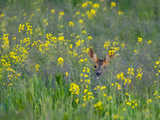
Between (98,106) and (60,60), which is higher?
(60,60)

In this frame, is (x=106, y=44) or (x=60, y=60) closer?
(x=60, y=60)

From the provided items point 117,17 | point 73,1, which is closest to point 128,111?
point 117,17

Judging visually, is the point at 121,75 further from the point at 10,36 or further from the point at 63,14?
the point at 63,14

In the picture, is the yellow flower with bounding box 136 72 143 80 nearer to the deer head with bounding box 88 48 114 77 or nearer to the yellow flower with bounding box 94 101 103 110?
the deer head with bounding box 88 48 114 77

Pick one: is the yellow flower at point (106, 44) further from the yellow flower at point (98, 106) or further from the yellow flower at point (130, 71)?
the yellow flower at point (98, 106)

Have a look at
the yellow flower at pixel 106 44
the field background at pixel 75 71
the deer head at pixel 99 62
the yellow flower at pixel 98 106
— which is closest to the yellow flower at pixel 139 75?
the field background at pixel 75 71

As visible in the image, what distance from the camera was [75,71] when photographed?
3912 mm

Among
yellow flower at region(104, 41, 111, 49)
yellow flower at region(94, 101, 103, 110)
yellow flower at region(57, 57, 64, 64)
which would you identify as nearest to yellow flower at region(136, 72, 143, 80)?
yellow flower at region(94, 101, 103, 110)

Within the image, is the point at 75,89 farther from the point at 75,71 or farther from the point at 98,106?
the point at 75,71

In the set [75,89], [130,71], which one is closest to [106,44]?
[130,71]

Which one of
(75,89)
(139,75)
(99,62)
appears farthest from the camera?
(99,62)

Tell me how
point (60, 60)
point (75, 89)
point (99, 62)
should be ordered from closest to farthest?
point (75, 89), point (60, 60), point (99, 62)

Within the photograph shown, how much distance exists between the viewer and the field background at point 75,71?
126 inches

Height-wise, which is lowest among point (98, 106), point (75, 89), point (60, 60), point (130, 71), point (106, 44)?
point (98, 106)
